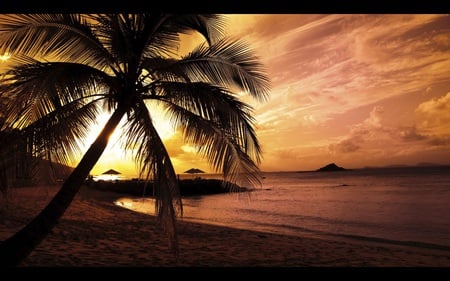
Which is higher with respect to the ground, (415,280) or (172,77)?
(172,77)

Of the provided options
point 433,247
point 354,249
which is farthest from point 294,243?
point 433,247

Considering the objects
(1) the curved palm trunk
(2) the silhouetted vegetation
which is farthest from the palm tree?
(2) the silhouetted vegetation

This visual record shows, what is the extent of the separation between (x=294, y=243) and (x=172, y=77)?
27.7 ft

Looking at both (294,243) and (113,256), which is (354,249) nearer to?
Result: (294,243)

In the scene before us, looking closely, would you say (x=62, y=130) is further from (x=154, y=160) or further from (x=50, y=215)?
(x=154, y=160)

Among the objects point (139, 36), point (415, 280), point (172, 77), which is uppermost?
point (139, 36)

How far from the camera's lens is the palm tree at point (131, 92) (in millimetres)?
4730

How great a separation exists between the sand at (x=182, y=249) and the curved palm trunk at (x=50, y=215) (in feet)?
5.15

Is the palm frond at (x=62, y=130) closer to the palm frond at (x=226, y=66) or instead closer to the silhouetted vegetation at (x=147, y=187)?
the palm frond at (x=226, y=66)

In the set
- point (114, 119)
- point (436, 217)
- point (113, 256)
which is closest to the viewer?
point (114, 119)

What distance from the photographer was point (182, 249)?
10016mm

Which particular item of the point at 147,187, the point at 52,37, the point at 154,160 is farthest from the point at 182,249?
the point at 147,187

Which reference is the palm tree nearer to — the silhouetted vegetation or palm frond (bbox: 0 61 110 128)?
palm frond (bbox: 0 61 110 128)

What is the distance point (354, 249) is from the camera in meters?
11.4
